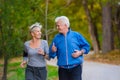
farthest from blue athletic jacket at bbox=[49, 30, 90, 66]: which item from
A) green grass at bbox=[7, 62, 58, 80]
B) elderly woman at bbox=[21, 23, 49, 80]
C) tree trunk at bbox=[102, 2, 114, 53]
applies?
tree trunk at bbox=[102, 2, 114, 53]

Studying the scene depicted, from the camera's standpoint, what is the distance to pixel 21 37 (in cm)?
1166

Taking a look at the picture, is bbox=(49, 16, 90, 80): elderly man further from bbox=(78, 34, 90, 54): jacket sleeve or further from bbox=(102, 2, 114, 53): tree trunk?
bbox=(102, 2, 114, 53): tree trunk

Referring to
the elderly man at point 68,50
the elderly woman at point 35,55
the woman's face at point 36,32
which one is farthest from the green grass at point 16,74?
the elderly man at point 68,50

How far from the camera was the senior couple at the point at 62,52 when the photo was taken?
284 inches

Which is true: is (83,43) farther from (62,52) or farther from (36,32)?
(36,32)

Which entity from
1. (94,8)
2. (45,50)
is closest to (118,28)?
(94,8)

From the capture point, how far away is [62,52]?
7246mm

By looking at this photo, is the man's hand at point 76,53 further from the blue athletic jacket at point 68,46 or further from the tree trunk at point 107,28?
the tree trunk at point 107,28

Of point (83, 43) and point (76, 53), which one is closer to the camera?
point (76, 53)

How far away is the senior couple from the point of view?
7.22m

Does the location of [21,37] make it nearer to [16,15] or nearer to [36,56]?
[16,15]

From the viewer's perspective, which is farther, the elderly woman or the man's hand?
the elderly woman

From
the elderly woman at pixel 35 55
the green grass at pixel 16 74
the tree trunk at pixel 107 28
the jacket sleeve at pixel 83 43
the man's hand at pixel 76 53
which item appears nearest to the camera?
the man's hand at pixel 76 53

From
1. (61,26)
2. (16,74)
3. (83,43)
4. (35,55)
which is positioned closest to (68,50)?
(83,43)
